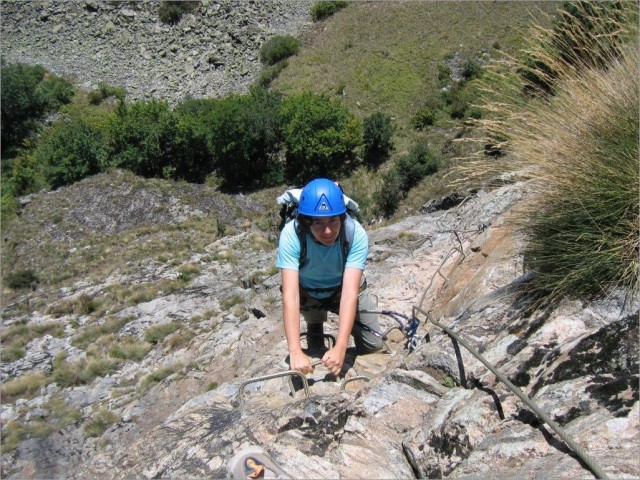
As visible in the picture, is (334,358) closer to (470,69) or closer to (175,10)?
(470,69)

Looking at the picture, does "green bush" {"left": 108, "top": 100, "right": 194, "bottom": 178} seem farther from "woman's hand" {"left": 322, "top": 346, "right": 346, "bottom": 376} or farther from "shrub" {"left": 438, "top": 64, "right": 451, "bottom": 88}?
"woman's hand" {"left": 322, "top": 346, "right": 346, "bottom": 376}

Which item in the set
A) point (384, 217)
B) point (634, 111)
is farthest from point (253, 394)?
point (384, 217)

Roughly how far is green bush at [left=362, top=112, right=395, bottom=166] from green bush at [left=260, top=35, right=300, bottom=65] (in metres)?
14.2

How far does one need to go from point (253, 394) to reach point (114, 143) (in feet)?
119

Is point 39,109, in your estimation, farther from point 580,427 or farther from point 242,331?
point 580,427

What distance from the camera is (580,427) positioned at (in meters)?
2.23

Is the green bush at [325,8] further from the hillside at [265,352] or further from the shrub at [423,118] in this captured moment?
the hillside at [265,352]

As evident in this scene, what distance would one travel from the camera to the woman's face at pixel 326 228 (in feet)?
10.9

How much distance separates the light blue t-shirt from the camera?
343cm

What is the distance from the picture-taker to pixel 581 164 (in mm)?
3133

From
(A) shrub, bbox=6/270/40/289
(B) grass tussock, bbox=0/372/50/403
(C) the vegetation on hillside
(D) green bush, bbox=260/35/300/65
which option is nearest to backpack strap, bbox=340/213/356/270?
(B) grass tussock, bbox=0/372/50/403

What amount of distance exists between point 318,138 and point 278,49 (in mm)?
14206

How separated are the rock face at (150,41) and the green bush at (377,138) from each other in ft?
47.8

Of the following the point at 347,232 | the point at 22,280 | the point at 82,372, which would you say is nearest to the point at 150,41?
the point at 22,280
